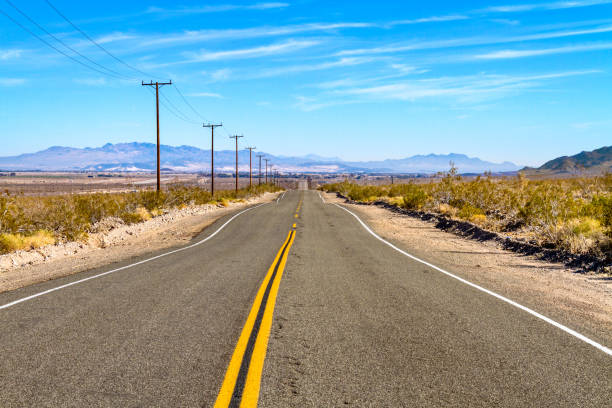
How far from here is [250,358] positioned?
481cm

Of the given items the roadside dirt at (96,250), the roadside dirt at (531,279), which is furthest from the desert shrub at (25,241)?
the roadside dirt at (531,279)

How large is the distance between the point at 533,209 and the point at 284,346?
14.3m

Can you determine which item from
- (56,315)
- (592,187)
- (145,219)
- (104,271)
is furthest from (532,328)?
(592,187)

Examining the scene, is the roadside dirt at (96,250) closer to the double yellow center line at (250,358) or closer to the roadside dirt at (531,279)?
the double yellow center line at (250,358)

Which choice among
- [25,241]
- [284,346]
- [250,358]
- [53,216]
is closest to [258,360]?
[250,358]

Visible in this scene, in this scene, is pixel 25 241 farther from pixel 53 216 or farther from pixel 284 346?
pixel 284 346

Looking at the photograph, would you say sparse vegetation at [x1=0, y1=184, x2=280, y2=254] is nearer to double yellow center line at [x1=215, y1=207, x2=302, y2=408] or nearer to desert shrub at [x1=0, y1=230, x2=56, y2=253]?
desert shrub at [x1=0, y1=230, x2=56, y2=253]

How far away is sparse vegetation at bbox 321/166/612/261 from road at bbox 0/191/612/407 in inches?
225

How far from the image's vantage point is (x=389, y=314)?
21.5 ft

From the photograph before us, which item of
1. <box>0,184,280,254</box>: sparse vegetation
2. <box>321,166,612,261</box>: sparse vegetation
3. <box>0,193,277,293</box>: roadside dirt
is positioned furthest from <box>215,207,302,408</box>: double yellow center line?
<box>0,184,280,254</box>: sparse vegetation

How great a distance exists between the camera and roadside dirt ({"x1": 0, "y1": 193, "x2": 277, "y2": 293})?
34.9 ft

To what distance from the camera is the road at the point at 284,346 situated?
404cm

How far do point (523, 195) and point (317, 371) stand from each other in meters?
19.2

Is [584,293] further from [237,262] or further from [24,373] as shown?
[24,373]
